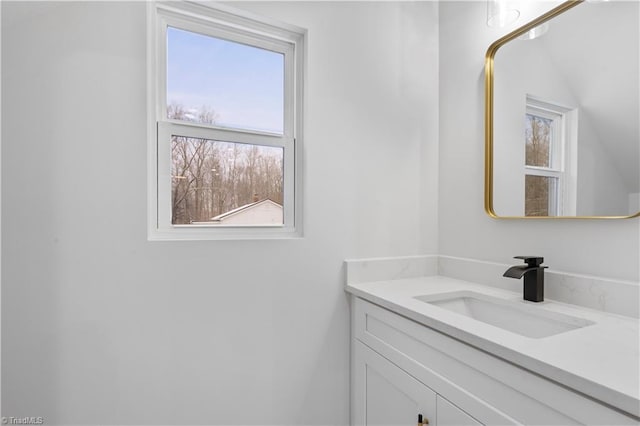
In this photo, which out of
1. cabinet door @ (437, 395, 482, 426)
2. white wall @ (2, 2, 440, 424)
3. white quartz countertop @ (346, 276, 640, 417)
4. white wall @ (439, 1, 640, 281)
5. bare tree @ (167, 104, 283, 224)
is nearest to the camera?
white quartz countertop @ (346, 276, 640, 417)

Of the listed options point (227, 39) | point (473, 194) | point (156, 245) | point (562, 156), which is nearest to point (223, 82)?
point (227, 39)

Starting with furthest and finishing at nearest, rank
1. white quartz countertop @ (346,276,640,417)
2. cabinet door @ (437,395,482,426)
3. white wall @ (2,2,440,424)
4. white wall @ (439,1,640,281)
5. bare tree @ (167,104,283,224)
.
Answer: bare tree @ (167,104,283,224)
white wall @ (439,1,640,281)
white wall @ (2,2,440,424)
cabinet door @ (437,395,482,426)
white quartz countertop @ (346,276,640,417)

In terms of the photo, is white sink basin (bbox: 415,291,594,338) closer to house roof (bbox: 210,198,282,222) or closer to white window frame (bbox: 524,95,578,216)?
white window frame (bbox: 524,95,578,216)

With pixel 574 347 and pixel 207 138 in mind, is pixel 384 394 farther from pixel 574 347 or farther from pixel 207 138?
pixel 207 138

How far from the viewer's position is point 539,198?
1276 millimetres

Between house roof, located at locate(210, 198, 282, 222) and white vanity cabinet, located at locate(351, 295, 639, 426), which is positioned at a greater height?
house roof, located at locate(210, 198, 282, 222)

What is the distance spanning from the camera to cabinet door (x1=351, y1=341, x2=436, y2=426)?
1045mm

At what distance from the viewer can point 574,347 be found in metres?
0.77

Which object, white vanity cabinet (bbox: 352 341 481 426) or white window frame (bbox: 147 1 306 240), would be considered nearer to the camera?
white vanity cabinet (bbox: 352 341 481 426)

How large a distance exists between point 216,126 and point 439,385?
48.2 inches

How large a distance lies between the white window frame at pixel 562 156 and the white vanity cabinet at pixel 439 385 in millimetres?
704

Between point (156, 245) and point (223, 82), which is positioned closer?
point (156, 245)

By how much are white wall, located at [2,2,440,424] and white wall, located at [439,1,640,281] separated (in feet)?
0.67

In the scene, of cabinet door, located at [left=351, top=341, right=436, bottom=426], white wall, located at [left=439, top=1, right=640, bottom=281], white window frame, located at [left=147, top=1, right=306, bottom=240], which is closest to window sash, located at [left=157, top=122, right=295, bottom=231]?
white window frame, located at [left=147, top=1, right=306, bottom=240]
